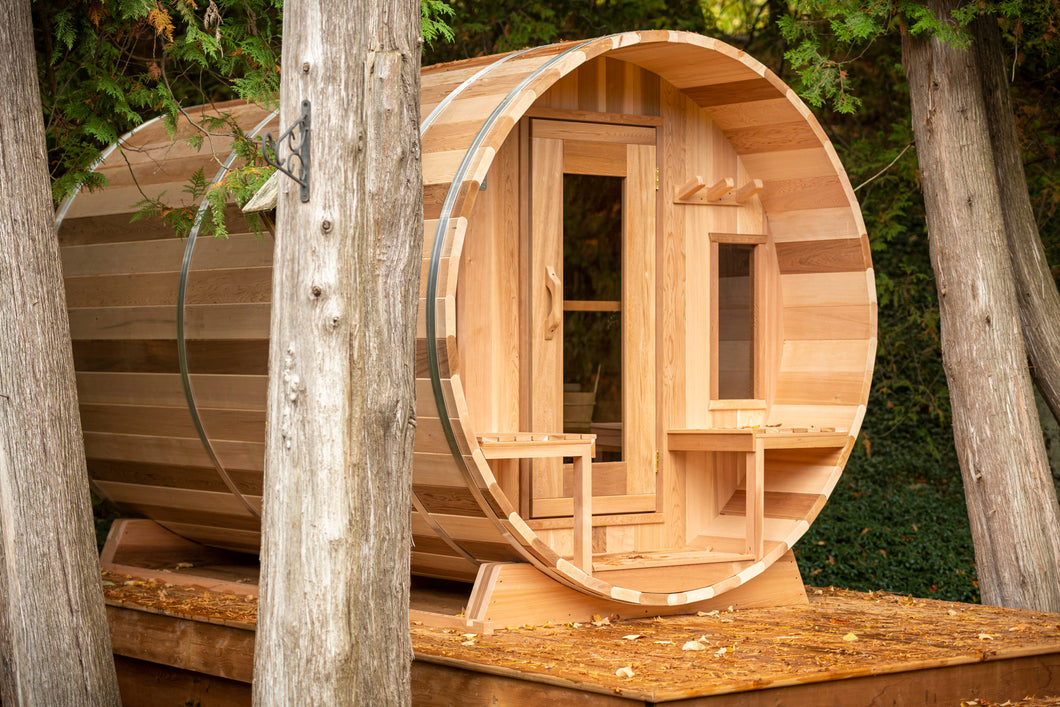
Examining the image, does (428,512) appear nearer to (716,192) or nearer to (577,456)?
(577,456)

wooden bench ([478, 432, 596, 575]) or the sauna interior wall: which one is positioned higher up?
the sauna interior wall

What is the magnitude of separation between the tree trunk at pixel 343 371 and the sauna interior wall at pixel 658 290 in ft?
6.02

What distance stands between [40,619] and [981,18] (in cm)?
569

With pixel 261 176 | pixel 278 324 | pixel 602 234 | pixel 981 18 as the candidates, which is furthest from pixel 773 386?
pixel 278 324

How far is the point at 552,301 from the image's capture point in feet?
21.2

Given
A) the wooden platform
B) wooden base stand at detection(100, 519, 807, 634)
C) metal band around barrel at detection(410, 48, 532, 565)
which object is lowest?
the wooden platform

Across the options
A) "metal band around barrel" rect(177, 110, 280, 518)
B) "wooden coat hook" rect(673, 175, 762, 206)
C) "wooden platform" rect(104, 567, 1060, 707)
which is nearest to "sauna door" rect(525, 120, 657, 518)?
"wooden coat hook" rect(673, 175, 762, 206)

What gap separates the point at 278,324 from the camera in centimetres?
430

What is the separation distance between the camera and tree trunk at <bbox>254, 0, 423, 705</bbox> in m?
4.20

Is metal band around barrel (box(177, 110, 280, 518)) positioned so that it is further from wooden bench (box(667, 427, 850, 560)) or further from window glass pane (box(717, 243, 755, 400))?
window glass pane (box(717, 243, 755, 400))

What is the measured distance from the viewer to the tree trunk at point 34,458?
5.47m

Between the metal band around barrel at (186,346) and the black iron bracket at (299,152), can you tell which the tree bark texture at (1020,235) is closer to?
the metal band around barrel at (186,346)

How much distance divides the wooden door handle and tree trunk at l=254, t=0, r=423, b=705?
2.09 metres

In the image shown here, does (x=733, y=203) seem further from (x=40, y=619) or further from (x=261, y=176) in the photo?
(x=40, y=619)
